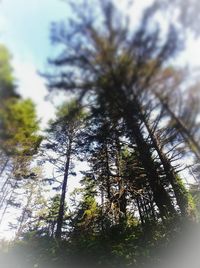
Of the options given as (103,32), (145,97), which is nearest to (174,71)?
(145,97)

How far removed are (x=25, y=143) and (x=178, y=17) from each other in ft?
43.4

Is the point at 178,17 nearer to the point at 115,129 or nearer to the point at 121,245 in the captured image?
the point at 115,129

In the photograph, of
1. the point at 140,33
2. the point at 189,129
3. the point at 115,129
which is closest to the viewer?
the point at 140,33

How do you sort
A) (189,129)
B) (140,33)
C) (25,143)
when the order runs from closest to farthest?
1. (140,33)
2. (189,129)
3. (25,143)

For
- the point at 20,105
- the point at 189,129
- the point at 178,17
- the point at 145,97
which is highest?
the point at 178,17

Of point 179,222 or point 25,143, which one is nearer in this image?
point 179,222

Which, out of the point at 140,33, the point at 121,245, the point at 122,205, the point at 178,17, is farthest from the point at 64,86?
the point at 122,205

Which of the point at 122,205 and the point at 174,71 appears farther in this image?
the point at 122,205

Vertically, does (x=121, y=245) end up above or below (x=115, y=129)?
below

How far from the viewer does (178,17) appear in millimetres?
9648

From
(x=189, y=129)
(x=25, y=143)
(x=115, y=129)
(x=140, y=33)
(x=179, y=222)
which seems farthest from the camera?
(x=25, y=143)

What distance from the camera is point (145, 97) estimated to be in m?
10.2

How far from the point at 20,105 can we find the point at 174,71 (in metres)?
7.05

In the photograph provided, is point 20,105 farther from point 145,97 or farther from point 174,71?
point 174,71
